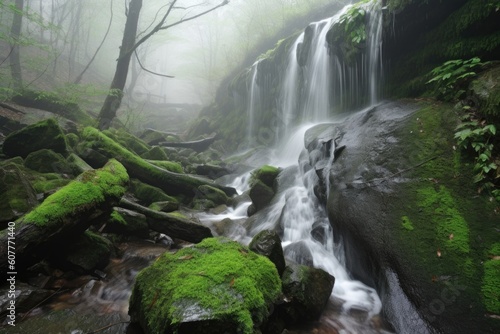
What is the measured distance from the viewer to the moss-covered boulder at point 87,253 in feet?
12.7

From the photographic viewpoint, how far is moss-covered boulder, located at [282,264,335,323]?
127 inches

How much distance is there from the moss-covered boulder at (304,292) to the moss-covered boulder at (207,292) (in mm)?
349

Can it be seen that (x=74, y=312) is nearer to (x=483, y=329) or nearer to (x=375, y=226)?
(x=375, y=226)

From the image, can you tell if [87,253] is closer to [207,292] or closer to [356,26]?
[207,292]

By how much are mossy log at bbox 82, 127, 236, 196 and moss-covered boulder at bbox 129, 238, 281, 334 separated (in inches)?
211

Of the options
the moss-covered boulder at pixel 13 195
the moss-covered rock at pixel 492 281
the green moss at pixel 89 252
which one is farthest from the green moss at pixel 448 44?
the moss-covered boulder at pixel 13 195

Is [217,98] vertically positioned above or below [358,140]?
above

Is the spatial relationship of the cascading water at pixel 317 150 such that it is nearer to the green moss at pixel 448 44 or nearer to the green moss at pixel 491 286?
the green moss at pixel 448 44

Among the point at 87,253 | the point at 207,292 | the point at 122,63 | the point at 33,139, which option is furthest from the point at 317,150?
the point at 122,63

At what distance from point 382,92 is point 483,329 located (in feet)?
24.5

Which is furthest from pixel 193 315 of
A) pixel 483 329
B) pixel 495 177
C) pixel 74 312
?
pixel 495 177

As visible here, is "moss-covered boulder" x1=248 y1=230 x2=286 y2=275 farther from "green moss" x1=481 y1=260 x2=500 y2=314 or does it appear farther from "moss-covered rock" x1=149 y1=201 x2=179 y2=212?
"moss-covered rock" x1=149 y1=201 x2=179 y2=212

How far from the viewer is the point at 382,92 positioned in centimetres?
855

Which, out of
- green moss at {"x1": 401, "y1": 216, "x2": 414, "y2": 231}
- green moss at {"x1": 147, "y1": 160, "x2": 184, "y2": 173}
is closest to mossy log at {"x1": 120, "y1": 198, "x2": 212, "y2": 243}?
green moss at {"x1": 401, "y1": 216, "x2": 414, "y2": 231}
